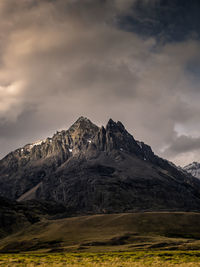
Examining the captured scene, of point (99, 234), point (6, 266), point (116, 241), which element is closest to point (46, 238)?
point (99, 234)

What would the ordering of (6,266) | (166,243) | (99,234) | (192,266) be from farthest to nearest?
(99,234), (166,243), (6,266), (192,266)

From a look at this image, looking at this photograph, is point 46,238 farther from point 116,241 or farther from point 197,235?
point 197,235

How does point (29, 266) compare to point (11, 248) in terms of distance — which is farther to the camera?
point (11, 248)

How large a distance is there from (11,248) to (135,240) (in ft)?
251

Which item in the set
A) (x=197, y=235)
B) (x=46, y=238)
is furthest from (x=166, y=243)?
(x=46, y=238)

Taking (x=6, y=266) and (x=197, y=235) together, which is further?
(x=197, y=235)

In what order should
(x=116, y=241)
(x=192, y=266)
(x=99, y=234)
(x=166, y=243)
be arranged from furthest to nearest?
1. (x=99, y=234)
2. (x=116, y=241)
3. (x=166, y=243)
4. (x=192, y=266)

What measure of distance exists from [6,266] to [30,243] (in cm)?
14543

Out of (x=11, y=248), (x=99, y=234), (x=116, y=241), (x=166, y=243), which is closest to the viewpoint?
(x=166, y=243)

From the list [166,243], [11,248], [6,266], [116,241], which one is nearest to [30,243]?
[11,248]

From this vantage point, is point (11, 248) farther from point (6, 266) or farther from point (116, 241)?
point (6, 266)

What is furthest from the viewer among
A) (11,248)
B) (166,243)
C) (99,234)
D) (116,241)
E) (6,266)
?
(99,234)

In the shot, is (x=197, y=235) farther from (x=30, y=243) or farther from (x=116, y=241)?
(x=30, y=243)

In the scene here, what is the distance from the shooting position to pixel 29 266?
5278cm
